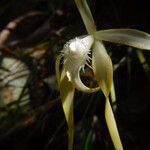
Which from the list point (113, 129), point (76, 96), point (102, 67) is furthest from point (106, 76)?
point (76, 96)

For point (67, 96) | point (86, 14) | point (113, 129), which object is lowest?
point (113, 129)

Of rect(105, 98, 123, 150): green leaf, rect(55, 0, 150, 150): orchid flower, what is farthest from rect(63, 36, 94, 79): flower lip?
rect(105, 98, 123, 150): green leaf

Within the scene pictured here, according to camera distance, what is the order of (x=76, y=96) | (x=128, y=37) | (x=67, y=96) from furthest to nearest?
(x=76, y=96), (x=67, y=96), (x=128, y=37)

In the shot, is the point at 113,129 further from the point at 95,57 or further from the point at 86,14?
the point at 86,14

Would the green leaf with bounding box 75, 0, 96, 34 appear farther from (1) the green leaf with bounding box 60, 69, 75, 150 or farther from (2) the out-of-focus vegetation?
(2) the out-of-focus vegetation

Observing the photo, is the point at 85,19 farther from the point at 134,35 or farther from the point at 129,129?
the point at 129,129

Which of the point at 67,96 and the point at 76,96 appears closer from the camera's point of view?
the point at 67,96

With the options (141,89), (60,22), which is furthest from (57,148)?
(60,22)
